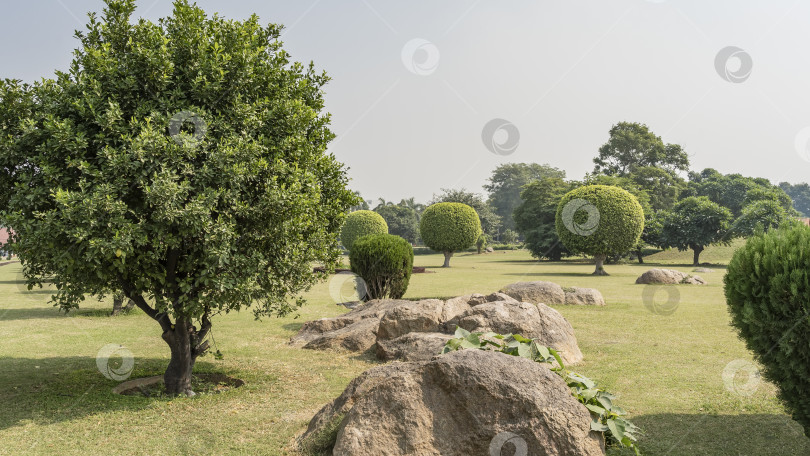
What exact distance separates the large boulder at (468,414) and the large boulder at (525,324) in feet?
14.7

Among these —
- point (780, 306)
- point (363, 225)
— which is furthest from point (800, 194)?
point (780, 306)

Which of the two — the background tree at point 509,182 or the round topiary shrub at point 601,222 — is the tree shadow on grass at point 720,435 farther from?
the background tree at point 509,182

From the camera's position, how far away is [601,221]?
109ft

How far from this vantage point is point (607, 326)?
1407cm

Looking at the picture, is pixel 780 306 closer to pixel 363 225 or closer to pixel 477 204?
pixel 363 225

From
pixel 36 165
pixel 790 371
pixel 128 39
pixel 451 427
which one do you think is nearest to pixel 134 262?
pixel 36 165

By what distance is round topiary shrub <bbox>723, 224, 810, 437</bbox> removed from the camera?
5.30 metres

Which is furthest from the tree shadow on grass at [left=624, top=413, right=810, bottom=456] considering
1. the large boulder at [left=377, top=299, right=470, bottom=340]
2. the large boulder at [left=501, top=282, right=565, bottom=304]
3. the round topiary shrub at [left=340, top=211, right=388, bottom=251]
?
the round topiary shrub at [left=340, top=211, right=388, bottom=251]

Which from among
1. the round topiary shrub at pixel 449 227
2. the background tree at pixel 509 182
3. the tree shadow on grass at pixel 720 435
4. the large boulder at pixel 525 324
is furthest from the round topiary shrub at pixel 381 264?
the background tree at pixel 509 182

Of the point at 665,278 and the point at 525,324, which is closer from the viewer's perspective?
the point at 525,324

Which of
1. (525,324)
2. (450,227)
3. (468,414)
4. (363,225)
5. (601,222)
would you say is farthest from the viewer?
(363,225)

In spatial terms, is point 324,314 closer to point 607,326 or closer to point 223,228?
point 607,326

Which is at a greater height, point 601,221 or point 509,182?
point 509,182

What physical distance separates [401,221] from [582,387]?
261 ft
